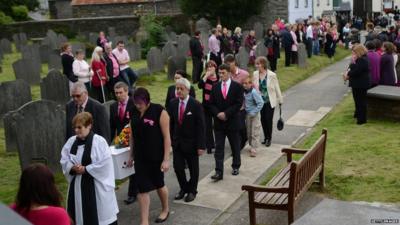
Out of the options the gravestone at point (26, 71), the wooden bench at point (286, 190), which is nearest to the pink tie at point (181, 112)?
the wooden bench at point (286, 190)

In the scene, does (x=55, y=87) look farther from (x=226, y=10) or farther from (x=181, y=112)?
(x=226, y=10)

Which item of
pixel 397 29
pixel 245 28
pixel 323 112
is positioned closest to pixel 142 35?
pixel 245 28

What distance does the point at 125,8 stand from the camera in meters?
45.6

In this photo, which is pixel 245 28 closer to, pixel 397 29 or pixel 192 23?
pixel 192 23

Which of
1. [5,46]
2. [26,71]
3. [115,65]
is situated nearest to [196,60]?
[115,65]

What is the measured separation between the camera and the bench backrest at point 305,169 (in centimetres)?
692

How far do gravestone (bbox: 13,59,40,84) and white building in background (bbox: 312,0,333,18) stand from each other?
86.8 feet

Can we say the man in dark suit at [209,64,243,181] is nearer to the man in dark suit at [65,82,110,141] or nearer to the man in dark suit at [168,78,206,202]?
the man in dark suit at [168,78,206,202]

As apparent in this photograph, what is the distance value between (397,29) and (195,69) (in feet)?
33.2

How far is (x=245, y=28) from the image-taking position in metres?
36.4

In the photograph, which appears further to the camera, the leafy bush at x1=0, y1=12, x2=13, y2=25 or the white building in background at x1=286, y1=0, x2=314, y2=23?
the leafy bush at x1=0, y1=12, x2=13, y2=25

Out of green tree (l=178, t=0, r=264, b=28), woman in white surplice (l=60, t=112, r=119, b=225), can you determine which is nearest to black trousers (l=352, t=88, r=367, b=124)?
woman in white surplice (l=60, t=112, r=119, b=225)

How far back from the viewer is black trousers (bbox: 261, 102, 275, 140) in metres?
11.1

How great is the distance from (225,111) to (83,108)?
2496mm
